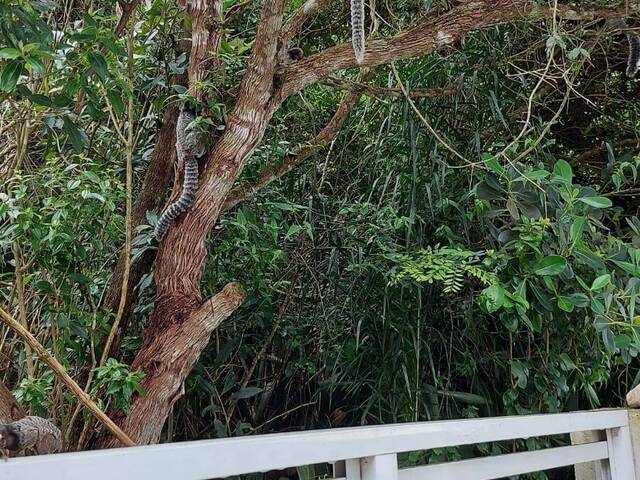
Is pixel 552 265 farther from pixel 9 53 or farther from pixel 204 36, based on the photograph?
pixel 9 53

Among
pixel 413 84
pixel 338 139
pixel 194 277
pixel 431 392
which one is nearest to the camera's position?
pixel 194 277

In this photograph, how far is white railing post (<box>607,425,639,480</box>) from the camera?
3.58ft

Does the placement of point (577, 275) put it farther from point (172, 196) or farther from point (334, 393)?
point (172, 196)

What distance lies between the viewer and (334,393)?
68.7 inches

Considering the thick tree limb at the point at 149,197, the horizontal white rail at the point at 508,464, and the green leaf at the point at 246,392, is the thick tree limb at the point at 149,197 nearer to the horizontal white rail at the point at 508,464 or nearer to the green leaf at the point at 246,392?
the green leaf at the point at 246,392

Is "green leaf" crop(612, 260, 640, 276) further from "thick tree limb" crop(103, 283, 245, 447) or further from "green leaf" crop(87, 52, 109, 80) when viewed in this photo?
"green leaf" crop(87, 52, 109, 80)

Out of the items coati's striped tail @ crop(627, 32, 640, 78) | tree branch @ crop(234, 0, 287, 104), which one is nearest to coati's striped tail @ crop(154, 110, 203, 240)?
tree branch @ crop(234, 0, 287, 104)

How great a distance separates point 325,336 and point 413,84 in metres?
0.79

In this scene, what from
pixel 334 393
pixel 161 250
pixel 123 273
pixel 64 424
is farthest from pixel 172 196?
pixel 334 393

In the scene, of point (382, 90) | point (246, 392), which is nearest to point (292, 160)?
point (382, 90)

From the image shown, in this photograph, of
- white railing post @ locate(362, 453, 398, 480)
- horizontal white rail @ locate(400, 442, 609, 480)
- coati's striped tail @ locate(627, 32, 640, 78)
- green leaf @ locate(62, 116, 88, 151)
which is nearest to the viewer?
white railing post @ locate(362, 453, 398, 480)

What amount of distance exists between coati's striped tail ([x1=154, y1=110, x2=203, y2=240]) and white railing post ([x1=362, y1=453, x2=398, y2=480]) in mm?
736

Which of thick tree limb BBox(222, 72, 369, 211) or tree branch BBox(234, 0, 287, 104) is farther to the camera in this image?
thick tree limb BBox(222, 72, 369, 211)

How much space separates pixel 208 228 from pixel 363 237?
0.55m
